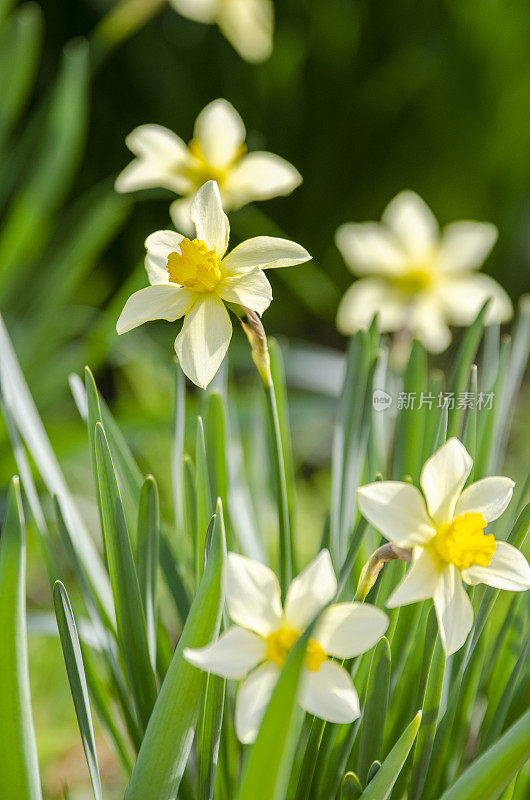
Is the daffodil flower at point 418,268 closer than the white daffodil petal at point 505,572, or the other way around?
the white daffodil petal at point 505,572

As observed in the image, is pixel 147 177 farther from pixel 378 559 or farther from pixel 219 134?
pixel 378 559

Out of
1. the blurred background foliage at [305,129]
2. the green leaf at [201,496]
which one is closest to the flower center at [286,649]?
the green leaf at [201,496]

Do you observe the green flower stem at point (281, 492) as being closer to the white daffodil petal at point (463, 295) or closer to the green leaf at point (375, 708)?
the green leaf at point (375, 708)

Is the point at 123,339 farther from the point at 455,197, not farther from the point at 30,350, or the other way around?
the point at 455,197

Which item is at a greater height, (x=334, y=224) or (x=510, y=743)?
(x=334, y=224)

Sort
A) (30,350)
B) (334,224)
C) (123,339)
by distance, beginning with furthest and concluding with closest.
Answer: (334,224)
(123,339)
(30,350)

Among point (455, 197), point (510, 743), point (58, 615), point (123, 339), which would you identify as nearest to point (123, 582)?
point (58, 615)

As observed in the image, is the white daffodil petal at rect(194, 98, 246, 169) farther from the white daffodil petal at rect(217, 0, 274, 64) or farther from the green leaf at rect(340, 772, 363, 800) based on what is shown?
the white daffodil petal at rect(217, 0, 274, 64)

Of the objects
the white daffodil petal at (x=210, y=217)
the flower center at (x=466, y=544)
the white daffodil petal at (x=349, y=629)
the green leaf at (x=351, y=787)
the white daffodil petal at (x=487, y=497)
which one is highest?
A: the white daffodil petal at (x=210, y=217)
